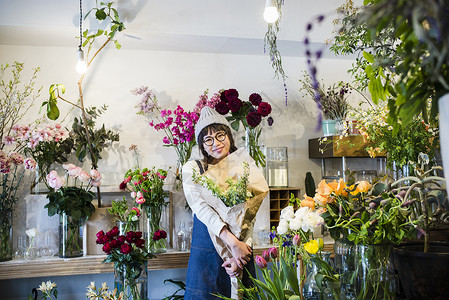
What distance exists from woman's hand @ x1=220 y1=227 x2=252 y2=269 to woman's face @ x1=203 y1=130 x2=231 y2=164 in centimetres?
40

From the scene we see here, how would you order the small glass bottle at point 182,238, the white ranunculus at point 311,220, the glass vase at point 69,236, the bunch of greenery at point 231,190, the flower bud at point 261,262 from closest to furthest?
the white ranunculus at point 311,220 < the flower bud at point 261,262 < the bunch of greenery at point 231,190 < the glass vase at point 69,236 < the small glass bottle at point 182,238

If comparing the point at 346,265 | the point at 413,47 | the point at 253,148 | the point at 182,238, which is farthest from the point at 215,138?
the point at 413,47

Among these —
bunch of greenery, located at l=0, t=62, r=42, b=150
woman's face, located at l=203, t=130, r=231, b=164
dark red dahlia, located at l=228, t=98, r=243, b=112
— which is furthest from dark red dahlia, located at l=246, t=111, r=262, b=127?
bunch of greenery, located at l=0, t=62, r=42, b=150

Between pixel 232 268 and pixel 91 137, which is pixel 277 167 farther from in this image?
pixel 91 137

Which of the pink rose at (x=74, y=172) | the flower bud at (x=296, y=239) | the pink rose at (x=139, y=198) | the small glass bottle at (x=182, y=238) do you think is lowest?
the small glass bottle at (x=182, y=238)

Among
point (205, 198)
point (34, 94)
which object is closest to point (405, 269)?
point (205, 198)

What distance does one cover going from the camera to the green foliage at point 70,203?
98.6 inches

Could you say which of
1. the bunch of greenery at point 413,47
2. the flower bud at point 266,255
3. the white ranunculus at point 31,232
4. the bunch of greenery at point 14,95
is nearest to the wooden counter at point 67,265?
the white ranunculus at point 31,232

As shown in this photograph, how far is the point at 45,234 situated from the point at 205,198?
111 cm

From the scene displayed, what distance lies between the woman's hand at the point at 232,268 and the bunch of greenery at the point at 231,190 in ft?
0.87

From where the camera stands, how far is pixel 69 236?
8.46 feet

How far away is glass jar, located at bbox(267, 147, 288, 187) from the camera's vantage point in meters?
2.97

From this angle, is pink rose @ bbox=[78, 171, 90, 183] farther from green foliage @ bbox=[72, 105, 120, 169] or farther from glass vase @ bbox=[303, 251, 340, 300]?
glass vase @ bbox=[303, 251, 340, 300]

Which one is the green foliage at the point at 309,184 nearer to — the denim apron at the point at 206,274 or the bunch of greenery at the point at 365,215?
the denim apron at the point at 206,274
